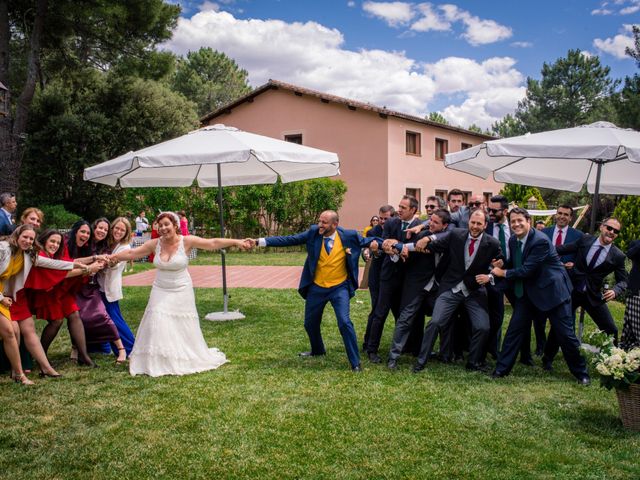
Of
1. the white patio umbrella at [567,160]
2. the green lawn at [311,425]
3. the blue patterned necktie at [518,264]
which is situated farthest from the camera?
the white patio umbrella at [567,160]

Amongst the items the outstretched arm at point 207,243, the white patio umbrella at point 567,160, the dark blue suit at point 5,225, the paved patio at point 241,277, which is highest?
the white patio umbrella at point 567,160

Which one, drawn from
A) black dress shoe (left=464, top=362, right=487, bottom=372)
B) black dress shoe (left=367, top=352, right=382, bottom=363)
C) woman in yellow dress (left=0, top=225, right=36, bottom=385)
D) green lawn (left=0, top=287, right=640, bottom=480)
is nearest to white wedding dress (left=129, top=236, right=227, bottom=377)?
green lawn (left=0, top=287, right=640, bottom=480)

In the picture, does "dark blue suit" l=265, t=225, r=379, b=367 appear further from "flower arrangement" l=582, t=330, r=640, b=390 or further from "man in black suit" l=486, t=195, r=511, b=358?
"flower arrangement" l=582, t=330, r=640, b=390

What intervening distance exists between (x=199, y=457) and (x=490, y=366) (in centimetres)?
393

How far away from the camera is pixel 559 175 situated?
931cm

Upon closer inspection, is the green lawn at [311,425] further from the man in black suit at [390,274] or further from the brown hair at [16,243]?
the brown hair at [16,243]

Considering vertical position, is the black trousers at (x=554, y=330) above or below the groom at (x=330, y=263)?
below

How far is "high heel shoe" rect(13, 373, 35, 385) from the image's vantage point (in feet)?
19.5

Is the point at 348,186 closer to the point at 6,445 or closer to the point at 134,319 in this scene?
the point at 134,319

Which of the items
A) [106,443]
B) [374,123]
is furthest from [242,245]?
[374,123]

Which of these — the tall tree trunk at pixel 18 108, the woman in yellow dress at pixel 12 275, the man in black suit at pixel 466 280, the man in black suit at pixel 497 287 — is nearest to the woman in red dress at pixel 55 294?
the woman in yellow dress at pixel 12 275

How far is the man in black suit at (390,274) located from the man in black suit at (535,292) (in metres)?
1.14

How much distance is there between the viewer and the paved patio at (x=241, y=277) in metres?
13.6

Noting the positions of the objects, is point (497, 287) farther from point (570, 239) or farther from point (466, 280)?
point (570, 239)
